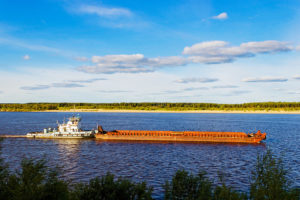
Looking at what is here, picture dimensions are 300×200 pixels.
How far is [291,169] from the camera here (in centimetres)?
4831

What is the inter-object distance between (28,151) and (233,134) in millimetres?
61417

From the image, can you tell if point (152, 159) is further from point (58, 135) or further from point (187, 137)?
point (58, 135)

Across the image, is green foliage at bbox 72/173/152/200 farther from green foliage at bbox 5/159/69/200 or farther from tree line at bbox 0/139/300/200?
green foliage at bbox 5/159/69/200

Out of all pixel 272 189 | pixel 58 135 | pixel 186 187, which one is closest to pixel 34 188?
pixel 186 187

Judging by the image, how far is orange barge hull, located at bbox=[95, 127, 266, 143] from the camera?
82438mm

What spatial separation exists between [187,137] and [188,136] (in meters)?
0.47

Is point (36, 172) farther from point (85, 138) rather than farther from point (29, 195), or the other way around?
point (85, 138)

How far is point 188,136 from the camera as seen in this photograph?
8425 cm

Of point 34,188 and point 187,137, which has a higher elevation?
point 34,188

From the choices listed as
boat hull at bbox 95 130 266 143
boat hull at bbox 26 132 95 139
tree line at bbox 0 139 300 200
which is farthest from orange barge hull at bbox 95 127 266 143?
tree line at bbox 0 139 300 200

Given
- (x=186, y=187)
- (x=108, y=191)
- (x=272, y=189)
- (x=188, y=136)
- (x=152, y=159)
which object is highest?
(x=272, y=189)

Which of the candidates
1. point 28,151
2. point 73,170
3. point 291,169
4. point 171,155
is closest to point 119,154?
point 171,155

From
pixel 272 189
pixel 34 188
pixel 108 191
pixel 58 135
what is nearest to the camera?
pixel 34 188

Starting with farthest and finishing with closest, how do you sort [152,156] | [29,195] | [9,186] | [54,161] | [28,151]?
1. [28,151]
2. [152,156]
3. [54,161]
4. [9,186]
5. [29,195]
